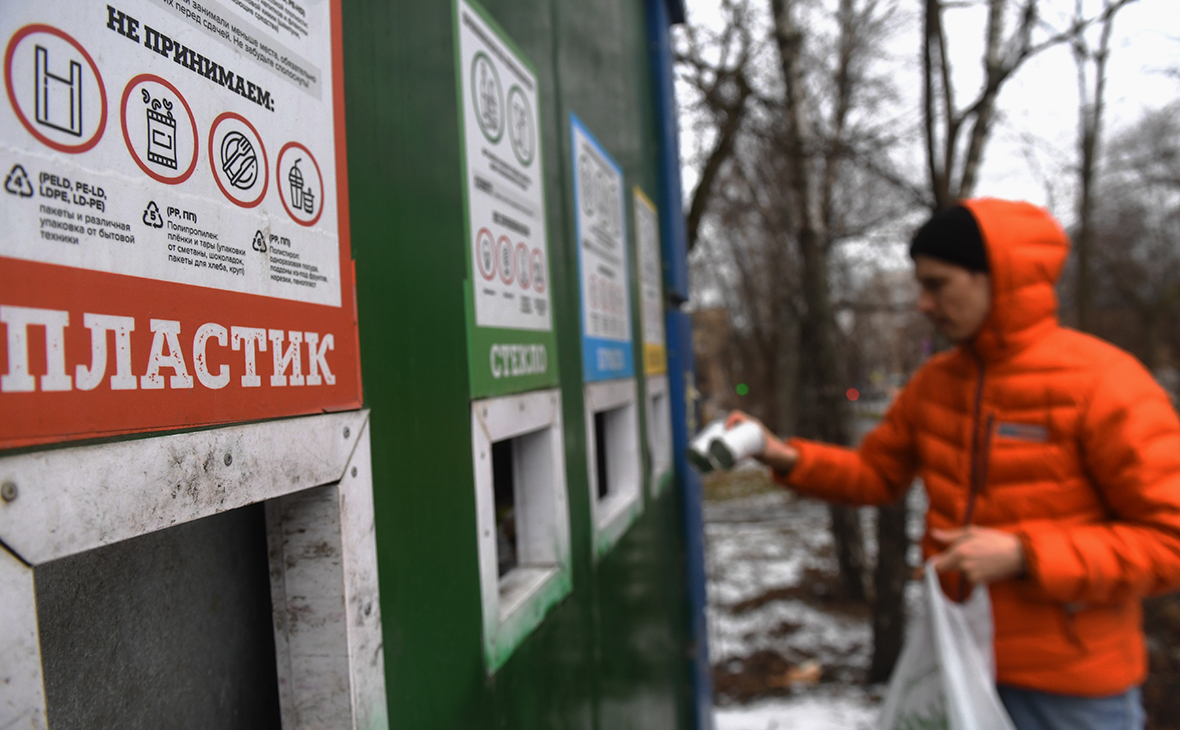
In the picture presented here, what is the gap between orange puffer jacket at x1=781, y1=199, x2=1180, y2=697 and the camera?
1868 millimetres

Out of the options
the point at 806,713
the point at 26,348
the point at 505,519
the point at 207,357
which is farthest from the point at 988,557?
the point at 806,713

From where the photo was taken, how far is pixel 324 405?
2.94ft

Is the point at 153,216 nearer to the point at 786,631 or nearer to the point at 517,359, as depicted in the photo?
the point at 517,359

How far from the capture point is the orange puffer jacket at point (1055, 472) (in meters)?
1.87

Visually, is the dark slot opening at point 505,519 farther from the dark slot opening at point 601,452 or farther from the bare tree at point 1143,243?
the bare tree at point 1143,243

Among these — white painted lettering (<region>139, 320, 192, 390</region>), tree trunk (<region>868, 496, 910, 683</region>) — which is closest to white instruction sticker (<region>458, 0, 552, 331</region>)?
white painted lettering (<region>139, 320, 192, 390</region>)

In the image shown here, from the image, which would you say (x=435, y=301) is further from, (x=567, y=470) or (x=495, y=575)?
(x=567, y=470)

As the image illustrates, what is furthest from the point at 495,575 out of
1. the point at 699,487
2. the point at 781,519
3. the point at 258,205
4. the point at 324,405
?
the point at 781,519

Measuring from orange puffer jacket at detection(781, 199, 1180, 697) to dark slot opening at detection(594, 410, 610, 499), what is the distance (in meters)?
1.17

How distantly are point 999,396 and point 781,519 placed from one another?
26.0ft

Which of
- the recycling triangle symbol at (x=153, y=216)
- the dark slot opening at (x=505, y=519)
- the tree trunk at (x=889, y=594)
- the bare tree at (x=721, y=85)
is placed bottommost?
the tree trunk at (x=889, y=594)

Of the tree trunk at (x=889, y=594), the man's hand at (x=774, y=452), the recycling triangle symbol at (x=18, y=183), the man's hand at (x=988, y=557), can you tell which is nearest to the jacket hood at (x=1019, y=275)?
the man's hand at (x=988, y=557)

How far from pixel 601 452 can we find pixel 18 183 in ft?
8.84

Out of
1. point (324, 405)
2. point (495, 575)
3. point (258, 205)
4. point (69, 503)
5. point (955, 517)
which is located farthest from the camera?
point (955, 517)
